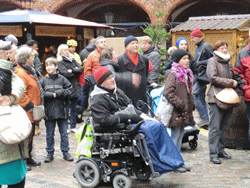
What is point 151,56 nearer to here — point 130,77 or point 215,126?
point 130,77

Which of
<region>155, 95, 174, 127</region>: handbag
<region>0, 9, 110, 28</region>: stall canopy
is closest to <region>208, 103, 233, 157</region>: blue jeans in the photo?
<region>155, 95, 174, 127</region>: handbag

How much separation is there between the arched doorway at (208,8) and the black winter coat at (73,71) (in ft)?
41.5

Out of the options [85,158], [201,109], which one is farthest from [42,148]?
[201,109]

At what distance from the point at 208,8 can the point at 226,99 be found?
16.1m

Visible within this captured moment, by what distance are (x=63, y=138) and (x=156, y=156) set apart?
2.26 meters

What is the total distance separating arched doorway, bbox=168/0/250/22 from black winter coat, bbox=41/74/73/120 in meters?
14.9

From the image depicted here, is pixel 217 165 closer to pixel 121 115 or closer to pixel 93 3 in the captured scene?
pixel 121 115

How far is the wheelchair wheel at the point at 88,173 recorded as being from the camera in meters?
5.34

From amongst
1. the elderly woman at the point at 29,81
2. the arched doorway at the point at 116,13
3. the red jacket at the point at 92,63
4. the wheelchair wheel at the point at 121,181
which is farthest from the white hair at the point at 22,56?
the arched doorway at the point at 116,13

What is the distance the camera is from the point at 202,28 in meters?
13.9

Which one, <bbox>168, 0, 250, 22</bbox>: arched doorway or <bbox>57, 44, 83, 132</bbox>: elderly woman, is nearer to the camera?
<bbox>57, 44, 83, 132</bbox>: elderly woman

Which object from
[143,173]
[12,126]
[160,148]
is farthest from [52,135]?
[12,126]

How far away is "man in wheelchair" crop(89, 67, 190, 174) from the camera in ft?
16.7

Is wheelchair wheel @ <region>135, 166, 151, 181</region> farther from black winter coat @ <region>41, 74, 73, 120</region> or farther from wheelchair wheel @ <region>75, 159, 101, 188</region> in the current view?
black winter coat @ <region>41, 74, 73, 120</region>
